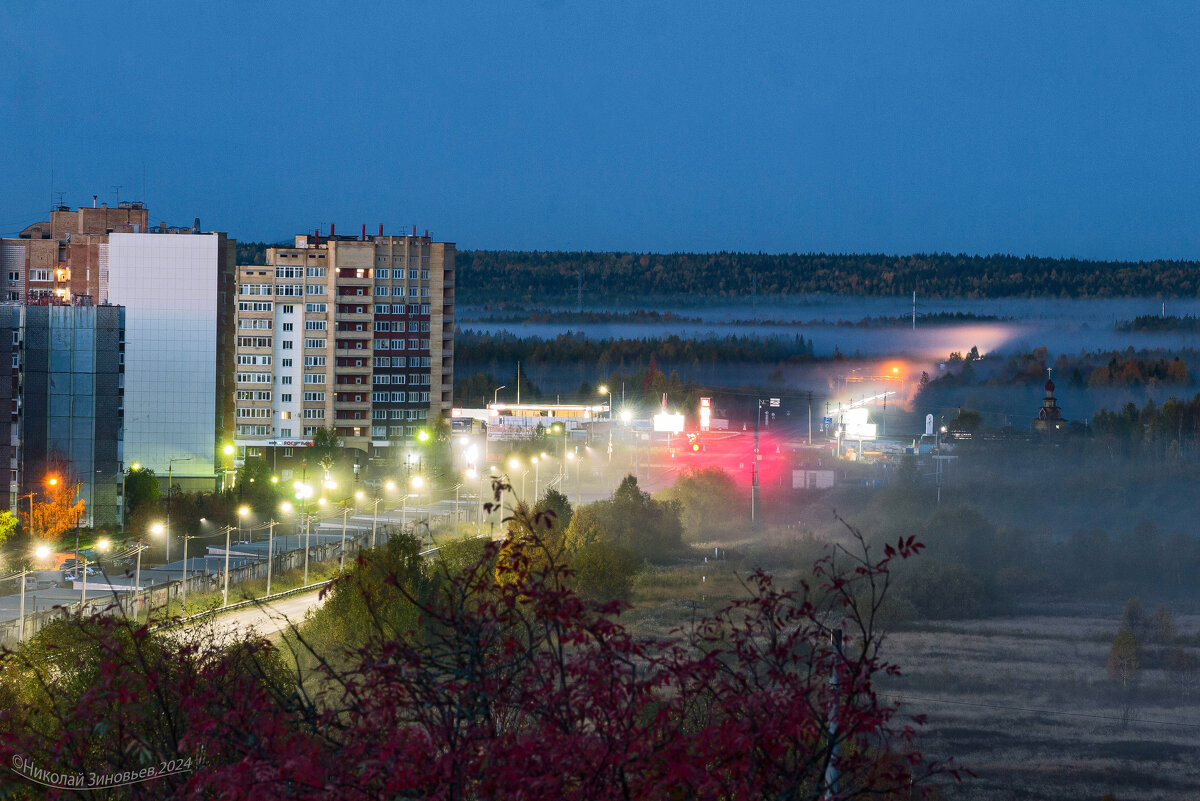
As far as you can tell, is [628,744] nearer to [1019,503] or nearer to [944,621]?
[944,621]

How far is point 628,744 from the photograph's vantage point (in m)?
4.76

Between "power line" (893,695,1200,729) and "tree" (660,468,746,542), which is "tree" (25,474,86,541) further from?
"power line" (893,695,1200,729)

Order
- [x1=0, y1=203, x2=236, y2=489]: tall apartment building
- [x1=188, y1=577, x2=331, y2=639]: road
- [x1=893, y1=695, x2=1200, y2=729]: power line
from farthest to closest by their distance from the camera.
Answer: [x1=0, y1=203, x2=236, y2=489]: tall apartment building → [x1=188, y1=577, x2=331, y2=639]: road → [x1=893, y1=695, x2=1200, y2=729]: power line

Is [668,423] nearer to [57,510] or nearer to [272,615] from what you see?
[57,510]

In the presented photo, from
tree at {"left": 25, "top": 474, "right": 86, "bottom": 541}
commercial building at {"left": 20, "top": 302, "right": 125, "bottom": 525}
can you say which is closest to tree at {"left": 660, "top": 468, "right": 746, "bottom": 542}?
commercial building at {"left": 20, "top": 302, "right": 125, "bottom": 525}

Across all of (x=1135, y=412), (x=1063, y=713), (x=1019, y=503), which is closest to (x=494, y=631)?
(x=1063, y=713)

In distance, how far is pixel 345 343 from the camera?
5422cm

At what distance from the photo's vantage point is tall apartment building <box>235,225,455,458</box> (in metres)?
53.1

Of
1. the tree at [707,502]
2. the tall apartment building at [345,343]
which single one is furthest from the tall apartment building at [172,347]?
the tree at [707,502]

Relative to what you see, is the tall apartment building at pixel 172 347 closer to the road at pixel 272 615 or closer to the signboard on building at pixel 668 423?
the road at pixel 272 615

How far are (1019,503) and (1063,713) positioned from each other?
1228 inches

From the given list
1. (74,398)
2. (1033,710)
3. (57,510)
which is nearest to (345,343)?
(74,398)

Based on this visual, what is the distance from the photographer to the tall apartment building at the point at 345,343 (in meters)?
53.1

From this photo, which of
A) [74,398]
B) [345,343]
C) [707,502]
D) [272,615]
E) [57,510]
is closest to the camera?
[272,615]
